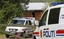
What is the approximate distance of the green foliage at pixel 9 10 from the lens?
101 ft

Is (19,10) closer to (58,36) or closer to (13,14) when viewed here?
(13,14)

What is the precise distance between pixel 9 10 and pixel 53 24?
849 inches

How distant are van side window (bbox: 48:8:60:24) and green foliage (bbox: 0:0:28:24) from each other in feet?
67.3

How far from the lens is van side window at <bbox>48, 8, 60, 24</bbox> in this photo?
9595mm

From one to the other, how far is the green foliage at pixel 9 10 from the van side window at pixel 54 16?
20.5 m

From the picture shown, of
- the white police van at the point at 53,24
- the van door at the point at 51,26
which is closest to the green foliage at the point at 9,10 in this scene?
the white police van at the point at 53,24

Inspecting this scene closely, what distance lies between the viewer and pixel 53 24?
964 centimetres

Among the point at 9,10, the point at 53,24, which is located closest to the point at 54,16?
the point at 53,24

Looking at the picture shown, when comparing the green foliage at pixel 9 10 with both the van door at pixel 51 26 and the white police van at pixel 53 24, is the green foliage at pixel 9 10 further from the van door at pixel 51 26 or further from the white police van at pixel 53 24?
the van door at pixel 51 26

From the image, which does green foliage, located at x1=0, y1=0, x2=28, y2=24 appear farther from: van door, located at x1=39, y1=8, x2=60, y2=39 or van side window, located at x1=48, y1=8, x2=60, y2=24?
van side window, located at x1=48, y1=8, x2=60, y2=24

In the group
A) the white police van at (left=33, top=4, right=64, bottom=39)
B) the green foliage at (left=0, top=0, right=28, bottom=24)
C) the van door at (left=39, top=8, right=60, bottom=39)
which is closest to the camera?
the white police van at (left=33, top=4, right=64, bottom=39)

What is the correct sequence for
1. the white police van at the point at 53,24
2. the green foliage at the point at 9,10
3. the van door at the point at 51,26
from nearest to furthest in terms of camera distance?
the white police van at the point at 53,24 → the van door at the point at 51,26 → the green foliage at the point at 9,10

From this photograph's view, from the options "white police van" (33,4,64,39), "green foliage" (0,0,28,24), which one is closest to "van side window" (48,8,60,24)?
"white police van" (33,4,64,39)

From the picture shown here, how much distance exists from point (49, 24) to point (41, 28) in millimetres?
571
